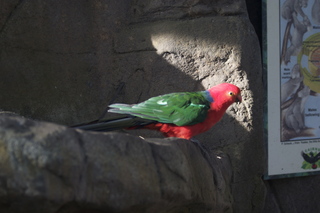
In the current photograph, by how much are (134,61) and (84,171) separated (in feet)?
6.82

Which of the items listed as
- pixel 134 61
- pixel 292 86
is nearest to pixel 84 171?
pixel 134 61

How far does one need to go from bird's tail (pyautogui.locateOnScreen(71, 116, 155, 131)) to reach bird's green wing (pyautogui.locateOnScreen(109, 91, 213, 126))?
0.14 ft

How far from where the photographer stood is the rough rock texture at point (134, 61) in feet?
10.5

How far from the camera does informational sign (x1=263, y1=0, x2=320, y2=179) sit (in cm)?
334

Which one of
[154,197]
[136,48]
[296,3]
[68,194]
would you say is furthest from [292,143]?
[68,194]

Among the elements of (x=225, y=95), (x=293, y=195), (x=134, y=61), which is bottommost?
(x=293, y=195)

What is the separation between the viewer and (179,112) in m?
2.70

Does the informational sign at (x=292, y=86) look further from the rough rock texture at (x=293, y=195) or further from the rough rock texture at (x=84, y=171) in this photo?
the rough rock texture at (x=84, y=171)

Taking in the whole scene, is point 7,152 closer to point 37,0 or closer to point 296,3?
point 37,0

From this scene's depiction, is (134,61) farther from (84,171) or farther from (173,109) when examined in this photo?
(84,171)

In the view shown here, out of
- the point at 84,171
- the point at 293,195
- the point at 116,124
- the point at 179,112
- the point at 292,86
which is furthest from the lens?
the point at 293,195

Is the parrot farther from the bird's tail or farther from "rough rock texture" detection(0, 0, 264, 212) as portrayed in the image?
"rough rock texture" detection(0, 0, 264, 212)

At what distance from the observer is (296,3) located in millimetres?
3436

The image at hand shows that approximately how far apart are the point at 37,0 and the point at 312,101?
2244mm
